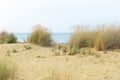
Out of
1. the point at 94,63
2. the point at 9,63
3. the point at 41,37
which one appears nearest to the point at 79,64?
the point at 94,63

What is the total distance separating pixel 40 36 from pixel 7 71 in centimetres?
865

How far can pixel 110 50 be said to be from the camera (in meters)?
12.7

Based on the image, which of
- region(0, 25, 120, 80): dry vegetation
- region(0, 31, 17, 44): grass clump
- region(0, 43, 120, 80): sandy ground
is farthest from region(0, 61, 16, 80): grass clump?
region(0, 31, 17, 44): grass clump

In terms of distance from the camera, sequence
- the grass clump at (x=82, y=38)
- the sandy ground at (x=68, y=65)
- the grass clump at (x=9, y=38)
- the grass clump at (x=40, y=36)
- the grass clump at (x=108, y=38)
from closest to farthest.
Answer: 1. the sandy ground at (x=68, y=65)
2. the grass clump at (x=108, y=38)
3. the grass clump at (x=82, y=38)
4. the grass clump at (x=40, y=36)
5. the grass clump at (x=9, y=38)

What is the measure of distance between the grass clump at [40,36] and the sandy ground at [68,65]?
2073 mm

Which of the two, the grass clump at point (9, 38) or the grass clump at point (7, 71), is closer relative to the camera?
the grass clump at point (7, 71)

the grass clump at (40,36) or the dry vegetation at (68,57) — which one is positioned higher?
the grass clump at (40,36)

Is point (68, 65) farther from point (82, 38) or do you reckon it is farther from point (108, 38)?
point (82, 38)

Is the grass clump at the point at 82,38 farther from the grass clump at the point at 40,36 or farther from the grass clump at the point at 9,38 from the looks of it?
the grass clump at the point at 9,38

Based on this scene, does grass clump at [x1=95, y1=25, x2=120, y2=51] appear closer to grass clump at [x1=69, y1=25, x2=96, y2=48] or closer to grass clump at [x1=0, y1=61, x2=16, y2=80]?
grass clump at [x1=69, y1=25, x2=96, y2=48]

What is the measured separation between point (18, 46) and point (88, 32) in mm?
2924

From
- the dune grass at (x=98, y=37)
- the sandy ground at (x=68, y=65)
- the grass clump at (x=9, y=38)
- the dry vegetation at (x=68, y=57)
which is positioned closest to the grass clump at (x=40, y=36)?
the dry vegetation at (x=68, y=57)

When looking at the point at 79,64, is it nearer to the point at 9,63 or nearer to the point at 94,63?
the point at 94,63

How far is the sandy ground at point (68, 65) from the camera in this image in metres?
7.50
